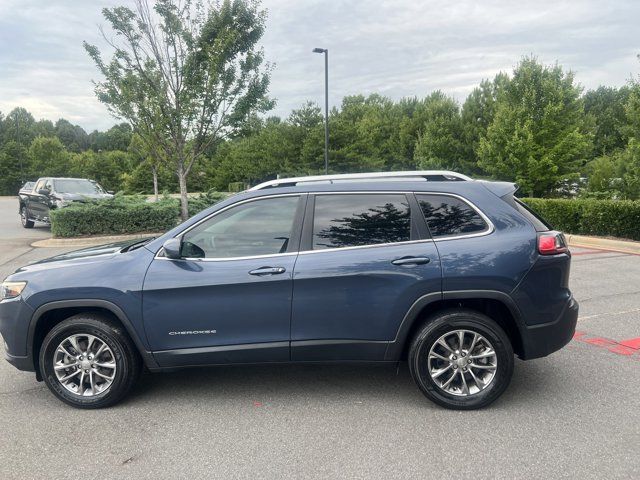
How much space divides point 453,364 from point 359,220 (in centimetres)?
126

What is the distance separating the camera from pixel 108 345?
3.71 meters

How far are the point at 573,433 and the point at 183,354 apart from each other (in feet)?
9.00

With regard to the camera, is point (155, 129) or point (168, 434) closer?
point (168, 434)

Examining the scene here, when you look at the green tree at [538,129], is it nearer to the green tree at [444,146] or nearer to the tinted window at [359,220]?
the green tree at [444,146]

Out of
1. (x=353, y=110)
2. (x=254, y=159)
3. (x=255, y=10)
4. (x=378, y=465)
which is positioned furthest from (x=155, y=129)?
(x=353, y=110)

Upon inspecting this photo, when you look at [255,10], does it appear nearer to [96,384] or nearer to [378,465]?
[96,384]

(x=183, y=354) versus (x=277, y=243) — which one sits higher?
(x=277, y=243)

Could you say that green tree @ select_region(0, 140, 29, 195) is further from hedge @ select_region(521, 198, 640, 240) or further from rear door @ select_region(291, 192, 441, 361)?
rear door @ select_region(291, 192, 441, 361)

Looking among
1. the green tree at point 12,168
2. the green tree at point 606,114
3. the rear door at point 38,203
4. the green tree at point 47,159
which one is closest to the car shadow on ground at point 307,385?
the rear door at point 38,203

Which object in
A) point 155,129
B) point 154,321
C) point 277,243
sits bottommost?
point 154,321

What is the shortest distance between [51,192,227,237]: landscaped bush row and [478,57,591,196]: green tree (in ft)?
40.4

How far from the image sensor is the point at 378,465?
9.66 ft

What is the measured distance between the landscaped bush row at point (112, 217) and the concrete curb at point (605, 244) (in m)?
10.8

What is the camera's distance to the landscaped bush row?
13.1 meters
